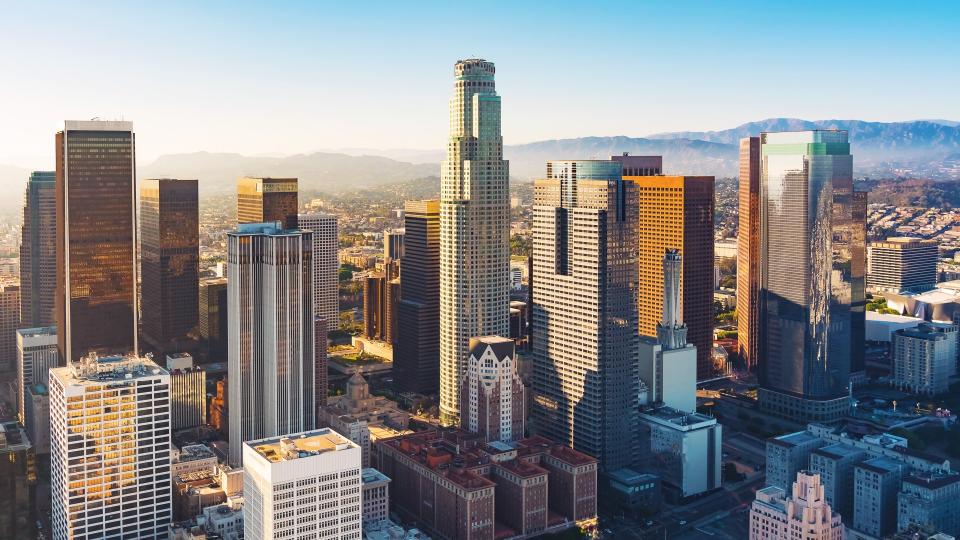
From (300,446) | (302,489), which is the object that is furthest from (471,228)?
(302,489)

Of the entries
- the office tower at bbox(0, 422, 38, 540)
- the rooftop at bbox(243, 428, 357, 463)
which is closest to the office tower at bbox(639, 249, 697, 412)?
the rooftop at bbox(243, 428, 357, 463)

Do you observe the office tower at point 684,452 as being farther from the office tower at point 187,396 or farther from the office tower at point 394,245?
the office tower at point 394,245

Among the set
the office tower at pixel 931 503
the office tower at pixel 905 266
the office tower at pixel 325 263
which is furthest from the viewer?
the office tower at pixel 905 266

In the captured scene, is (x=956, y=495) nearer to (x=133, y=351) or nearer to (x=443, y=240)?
(x=443, y=240)

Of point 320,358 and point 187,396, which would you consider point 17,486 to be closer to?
point 187,396

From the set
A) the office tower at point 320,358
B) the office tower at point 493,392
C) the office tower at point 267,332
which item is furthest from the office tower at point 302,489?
the office tower at point 320,358

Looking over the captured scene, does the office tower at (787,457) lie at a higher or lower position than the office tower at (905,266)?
lower
